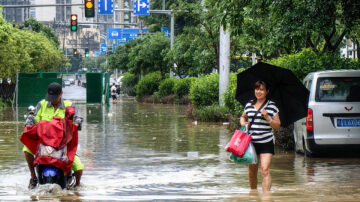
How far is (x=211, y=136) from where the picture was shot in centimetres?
1986

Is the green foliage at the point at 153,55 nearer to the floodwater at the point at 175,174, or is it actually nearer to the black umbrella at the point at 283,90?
the floodwater at the point at 175,174

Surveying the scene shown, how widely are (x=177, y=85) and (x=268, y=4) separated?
31.0 meters

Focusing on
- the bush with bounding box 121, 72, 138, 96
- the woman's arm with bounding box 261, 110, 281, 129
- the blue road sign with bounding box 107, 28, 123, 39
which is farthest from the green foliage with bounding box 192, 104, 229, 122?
the blue road sign with bounding box 107, 28, 123, 39

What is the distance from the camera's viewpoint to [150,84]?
56375mm

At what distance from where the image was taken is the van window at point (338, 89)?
517 inches

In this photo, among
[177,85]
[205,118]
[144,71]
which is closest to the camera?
[205,118]

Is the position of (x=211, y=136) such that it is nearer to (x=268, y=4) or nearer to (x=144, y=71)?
(x=268, y=4)

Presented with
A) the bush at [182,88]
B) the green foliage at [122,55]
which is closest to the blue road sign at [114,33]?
the green foliage at [122,55]

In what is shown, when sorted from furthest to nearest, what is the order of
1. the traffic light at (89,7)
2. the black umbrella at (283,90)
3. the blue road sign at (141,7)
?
the blue road sign at (141,7) → the traffic light at (89,7) → the black umbrella at (283,90)

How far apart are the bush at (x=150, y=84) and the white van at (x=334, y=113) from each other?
43010 mm

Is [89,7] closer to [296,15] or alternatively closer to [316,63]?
[316,63]

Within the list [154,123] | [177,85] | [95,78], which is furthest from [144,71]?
[154,123]

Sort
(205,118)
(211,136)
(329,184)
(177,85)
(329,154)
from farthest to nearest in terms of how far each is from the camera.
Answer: (177,85)
(205,118)
(211,136)
(329,154)
(329,184)

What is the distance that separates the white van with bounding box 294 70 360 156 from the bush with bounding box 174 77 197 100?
106ft
